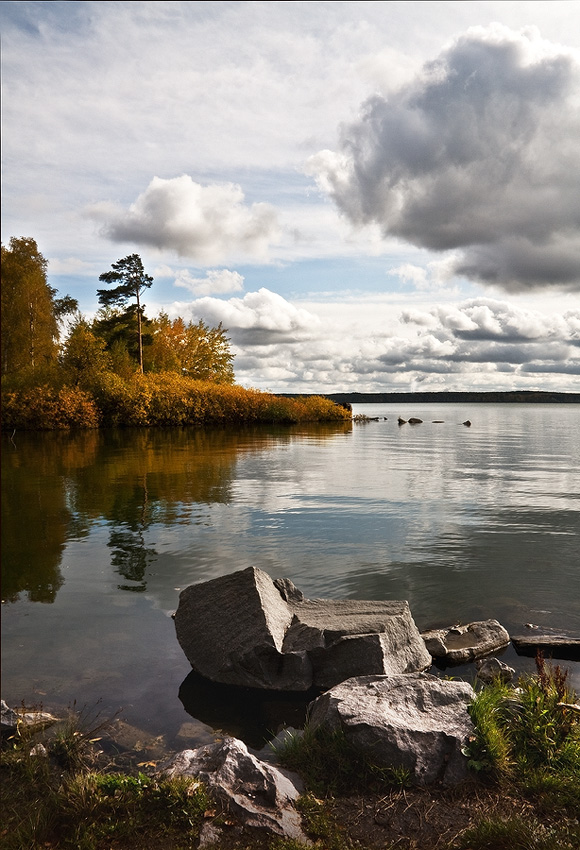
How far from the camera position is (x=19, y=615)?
424 inches

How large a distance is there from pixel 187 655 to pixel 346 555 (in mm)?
7063

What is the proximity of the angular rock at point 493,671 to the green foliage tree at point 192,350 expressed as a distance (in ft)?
251

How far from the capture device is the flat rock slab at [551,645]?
30.4 ft

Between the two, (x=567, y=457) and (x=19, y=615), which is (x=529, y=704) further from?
(x=567, y=457)

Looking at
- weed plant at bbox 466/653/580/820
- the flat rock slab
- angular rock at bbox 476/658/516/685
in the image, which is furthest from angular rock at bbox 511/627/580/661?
weed plant at bbox 466/653/580/820

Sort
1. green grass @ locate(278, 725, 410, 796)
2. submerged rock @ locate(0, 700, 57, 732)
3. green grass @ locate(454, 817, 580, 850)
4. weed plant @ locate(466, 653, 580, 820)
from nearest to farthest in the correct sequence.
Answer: green grass @ locate(454, 817, 580, 850)
weed plant @ locate(466, 653, 580, 820)
green grass @ locate(278, 725, 410, 796)
submerged rock @ locate(0, 700, 57, 732)

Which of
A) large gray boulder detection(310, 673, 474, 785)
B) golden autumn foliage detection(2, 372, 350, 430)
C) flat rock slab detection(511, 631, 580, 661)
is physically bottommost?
flat rock slab detection(511, 631, 580, 661)

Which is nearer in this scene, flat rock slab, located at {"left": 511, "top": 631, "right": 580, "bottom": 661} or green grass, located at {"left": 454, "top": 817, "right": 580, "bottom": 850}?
green grass, located at {"left": 454, "top": 817, "right": 580, "bottom": 850}

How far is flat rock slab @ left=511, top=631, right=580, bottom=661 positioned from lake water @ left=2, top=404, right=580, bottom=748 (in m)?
0.30

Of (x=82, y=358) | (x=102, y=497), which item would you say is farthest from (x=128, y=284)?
(x=102, y=497)

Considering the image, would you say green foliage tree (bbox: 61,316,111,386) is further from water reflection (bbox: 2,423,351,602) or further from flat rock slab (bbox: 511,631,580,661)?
flat rock slab (bbox: 511,631,580,661)

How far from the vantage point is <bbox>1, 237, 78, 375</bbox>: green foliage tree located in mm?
2588

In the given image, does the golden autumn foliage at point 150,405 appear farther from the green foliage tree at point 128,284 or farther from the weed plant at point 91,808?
the weed plant at point 91,808

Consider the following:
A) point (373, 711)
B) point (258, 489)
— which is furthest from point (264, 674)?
point (258, 489)
